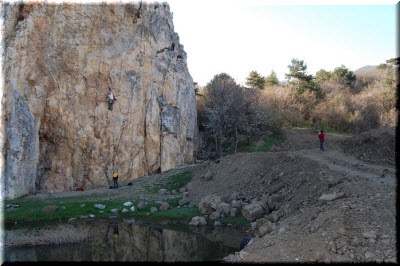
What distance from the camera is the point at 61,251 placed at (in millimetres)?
14719

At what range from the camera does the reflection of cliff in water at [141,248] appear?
14.0 meters

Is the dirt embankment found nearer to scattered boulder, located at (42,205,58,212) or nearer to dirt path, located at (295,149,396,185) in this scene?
dirt path, located at (295,149,396,185)

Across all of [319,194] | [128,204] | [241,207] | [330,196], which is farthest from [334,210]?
[128,204]

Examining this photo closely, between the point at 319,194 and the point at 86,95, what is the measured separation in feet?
70.0

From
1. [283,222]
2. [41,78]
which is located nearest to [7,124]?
[41,78]

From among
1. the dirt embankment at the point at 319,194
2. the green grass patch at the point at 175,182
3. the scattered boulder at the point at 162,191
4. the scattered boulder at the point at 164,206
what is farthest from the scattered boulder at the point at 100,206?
the green grass patch at the point at 175,182

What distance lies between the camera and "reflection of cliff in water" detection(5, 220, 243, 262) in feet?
46.1

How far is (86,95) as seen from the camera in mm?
29688

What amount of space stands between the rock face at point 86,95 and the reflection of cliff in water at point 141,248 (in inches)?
408

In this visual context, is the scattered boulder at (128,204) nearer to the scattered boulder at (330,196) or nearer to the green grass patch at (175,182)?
the green grass patch at (175,182)

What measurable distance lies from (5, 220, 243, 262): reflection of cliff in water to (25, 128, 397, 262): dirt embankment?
155 centimetres

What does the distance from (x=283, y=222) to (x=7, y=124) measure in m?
21.2

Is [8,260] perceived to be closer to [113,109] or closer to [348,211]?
[348,211]

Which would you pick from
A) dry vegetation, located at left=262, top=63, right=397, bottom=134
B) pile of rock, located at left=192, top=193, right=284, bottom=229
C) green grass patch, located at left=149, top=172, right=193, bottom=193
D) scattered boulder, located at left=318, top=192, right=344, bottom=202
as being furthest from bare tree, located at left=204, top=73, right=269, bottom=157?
scattered boulder, located at left=318, top=192, right=344, bottom=202
